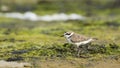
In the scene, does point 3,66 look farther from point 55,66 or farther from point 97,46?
point 97,46

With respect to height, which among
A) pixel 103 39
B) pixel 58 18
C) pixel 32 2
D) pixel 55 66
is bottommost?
pixel 55 66

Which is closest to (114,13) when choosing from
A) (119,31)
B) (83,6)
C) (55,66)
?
(83,6)

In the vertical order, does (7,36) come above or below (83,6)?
below

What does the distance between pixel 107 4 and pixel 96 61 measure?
21.7 meters

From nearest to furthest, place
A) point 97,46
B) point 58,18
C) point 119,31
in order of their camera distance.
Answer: point 97,46 < point 119,31 < point 58,18

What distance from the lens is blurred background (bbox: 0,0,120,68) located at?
11.7 meters

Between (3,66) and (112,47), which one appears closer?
(3,66)

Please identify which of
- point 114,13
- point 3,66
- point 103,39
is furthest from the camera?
point 114,13

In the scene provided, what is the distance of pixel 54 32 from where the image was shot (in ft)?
57.0

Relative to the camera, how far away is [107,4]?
1294 inches

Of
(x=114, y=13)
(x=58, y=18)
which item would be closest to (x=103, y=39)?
(x=58, y=18)

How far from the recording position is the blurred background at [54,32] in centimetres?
1166

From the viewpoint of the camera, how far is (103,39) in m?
15.3

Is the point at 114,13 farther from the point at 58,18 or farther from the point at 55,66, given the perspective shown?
the point at 55,66
